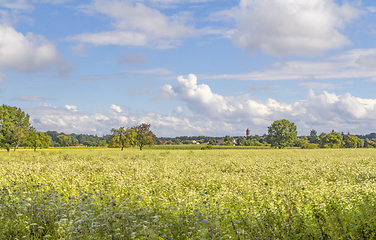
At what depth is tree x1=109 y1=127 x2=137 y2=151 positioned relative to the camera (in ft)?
209

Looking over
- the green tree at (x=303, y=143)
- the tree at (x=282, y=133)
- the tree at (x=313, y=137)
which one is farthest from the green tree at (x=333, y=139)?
the tree at (x=313, y=137)

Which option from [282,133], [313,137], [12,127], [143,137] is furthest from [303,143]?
[12,127]

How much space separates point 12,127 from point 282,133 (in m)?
73.0

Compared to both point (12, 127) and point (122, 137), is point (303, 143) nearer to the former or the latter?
point (122, 137)

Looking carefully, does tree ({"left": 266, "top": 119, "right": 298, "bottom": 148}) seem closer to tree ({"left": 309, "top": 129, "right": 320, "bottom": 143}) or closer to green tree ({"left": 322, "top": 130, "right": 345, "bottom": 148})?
green tree ({"left": 322, "top": 130, "right": 345, "bottom": 148})

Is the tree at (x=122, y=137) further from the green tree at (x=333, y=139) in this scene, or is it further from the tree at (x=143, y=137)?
the green tree at (x=333, y=139)

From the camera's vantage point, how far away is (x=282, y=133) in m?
87.0

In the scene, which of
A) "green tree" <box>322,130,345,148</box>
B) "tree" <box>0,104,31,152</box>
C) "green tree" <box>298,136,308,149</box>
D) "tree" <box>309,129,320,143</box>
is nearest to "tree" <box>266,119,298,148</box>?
"green tree" <box>298,136,308,149</box>

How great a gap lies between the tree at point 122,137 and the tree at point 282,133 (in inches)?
1792

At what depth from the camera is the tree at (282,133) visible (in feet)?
282

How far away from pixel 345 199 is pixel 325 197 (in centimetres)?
102

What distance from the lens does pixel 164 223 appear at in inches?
285

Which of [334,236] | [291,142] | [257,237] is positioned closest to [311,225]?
[334,236]

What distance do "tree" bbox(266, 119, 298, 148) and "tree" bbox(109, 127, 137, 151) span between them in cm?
4550
